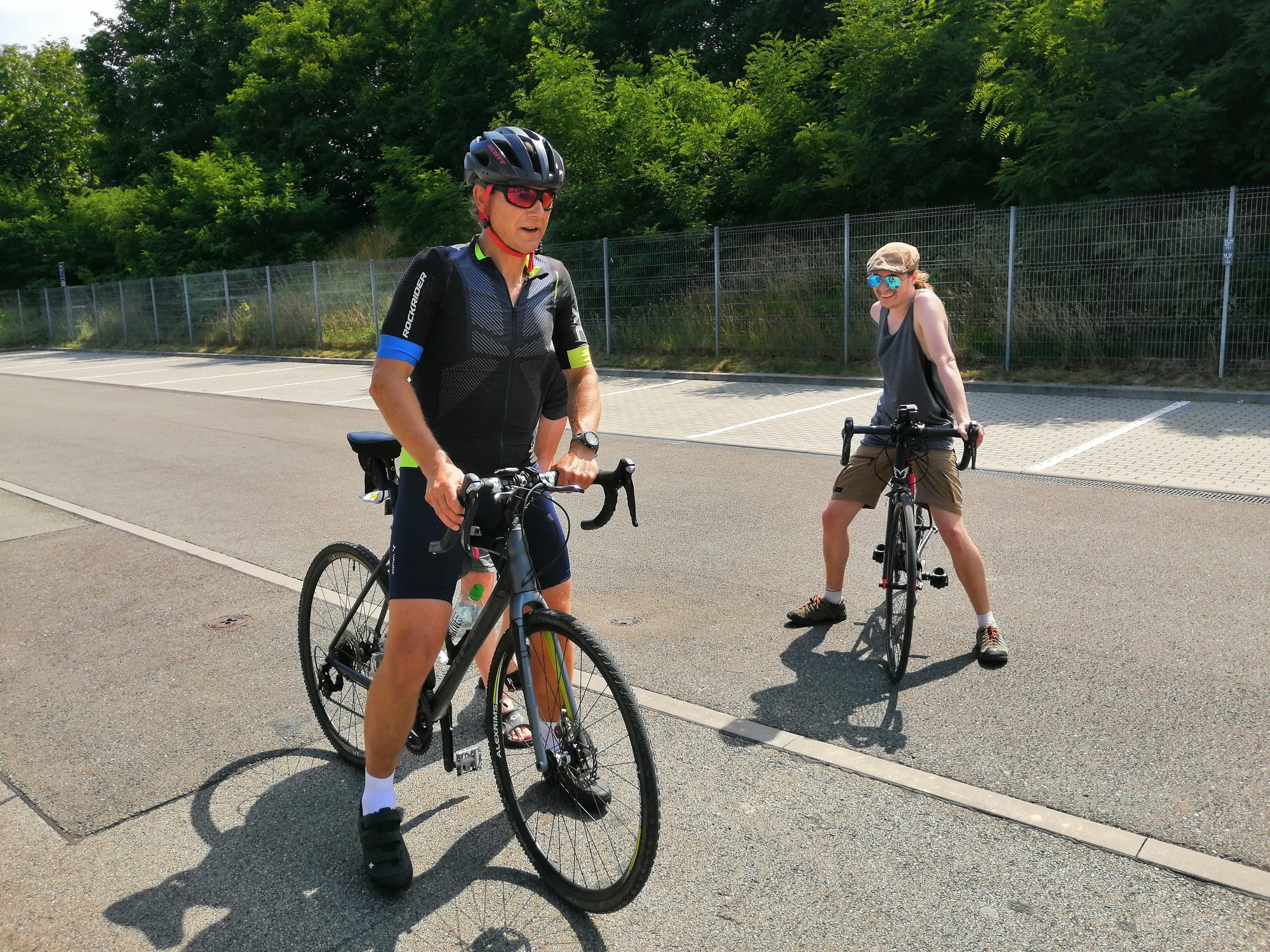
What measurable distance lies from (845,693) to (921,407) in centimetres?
131

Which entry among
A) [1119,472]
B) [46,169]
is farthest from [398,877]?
[46,169]

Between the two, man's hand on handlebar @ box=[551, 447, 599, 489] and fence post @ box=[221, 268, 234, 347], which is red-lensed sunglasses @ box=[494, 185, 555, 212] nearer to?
man's hand on handlebar @ box=[551, 447, 599, 489]

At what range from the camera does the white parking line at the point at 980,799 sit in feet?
9.36

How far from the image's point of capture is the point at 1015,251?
47.9 ft

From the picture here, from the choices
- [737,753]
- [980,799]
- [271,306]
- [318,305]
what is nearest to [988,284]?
[737,753]

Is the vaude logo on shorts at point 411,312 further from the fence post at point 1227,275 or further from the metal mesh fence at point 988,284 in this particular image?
the fence post at point 1227,275

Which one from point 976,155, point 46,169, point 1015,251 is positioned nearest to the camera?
point 1015,251

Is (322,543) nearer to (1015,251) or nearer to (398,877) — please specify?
(398,877)

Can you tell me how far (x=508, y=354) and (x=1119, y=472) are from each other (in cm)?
697

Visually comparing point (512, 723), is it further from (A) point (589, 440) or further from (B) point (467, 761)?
(A) point (589, 440)

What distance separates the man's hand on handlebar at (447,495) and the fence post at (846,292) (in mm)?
14187

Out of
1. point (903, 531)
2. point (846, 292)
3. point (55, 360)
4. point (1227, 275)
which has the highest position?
point (1227, 275)

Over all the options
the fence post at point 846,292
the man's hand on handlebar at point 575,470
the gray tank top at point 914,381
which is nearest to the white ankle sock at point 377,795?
the man's hand on handlebar at point 575,470

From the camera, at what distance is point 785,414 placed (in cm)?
1265
